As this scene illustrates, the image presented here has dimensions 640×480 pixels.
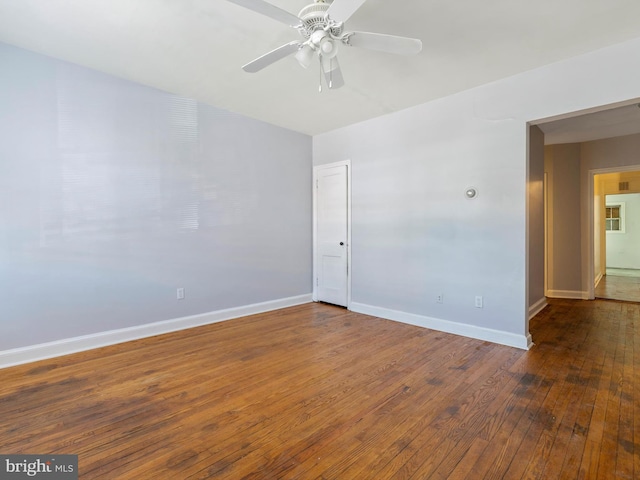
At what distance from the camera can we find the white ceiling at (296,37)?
7.00 feet

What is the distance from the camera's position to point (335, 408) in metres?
2.04

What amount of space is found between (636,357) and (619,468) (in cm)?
190

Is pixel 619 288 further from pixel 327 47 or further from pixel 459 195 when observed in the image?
pixel 327 47

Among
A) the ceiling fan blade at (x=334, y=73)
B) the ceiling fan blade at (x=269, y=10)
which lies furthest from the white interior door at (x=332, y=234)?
the ceiling fan blade at (x=269, y=10)

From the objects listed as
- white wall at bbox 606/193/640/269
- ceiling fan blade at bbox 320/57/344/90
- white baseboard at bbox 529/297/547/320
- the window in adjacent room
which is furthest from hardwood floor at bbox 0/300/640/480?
the window in adjacent room

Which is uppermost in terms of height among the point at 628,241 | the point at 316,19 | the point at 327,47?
the point at 316,19

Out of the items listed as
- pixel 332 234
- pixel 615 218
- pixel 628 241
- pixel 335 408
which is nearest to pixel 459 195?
pixel 332 234

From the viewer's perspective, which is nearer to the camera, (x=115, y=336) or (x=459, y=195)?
(x=115, y=336)

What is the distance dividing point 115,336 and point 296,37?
11.0 feet

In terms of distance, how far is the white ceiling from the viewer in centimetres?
213

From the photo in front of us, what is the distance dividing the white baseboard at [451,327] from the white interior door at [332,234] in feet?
1.58
